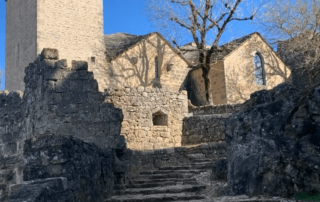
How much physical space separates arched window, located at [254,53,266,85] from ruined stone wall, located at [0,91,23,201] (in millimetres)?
16563

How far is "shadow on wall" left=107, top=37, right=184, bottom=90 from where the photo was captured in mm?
21719

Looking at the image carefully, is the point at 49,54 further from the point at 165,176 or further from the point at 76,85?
the point at 165,176

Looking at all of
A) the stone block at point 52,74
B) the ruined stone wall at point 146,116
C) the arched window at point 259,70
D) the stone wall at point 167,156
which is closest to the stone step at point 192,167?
the stone wall at point 167,156

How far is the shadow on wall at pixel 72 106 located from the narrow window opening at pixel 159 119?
222 inches

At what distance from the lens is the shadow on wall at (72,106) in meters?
9.04

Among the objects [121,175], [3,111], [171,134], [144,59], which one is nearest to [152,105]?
[171,134]

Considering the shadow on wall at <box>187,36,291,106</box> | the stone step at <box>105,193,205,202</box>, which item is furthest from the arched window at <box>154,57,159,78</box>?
the stone step at <box>105,193,205,202</box>

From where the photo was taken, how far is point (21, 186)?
515 centimetres

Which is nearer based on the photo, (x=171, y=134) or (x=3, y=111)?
(x=3, y=111)

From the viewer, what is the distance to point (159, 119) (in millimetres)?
15070

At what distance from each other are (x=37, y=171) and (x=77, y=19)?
1710 cm

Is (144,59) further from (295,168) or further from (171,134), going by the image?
(295,168)

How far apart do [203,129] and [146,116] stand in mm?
2099

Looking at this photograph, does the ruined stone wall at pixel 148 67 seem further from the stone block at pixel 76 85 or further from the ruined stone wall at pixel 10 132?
the stone block at pixel 76 85
